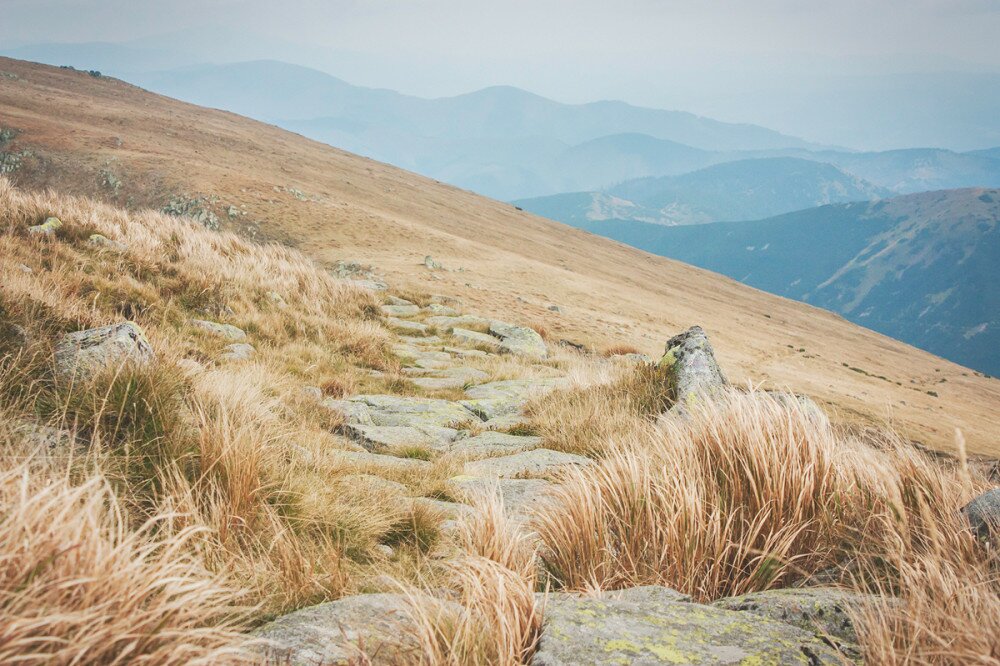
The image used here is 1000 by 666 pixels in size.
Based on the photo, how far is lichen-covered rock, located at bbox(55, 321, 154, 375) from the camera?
3438mm

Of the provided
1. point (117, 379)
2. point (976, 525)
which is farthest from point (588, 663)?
point (117, 379)

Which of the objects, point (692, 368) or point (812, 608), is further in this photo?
point (692, 368)

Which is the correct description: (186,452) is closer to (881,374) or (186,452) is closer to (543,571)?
(543,571)

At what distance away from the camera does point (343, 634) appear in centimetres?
174

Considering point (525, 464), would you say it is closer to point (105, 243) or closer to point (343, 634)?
point (343, 634)

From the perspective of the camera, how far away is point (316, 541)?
2809 millimetres

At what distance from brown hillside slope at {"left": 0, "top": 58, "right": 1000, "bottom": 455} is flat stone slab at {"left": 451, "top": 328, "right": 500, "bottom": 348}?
23.6 ft

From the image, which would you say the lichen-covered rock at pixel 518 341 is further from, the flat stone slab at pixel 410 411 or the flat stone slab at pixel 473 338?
the flat stone slab at pixel 410 411

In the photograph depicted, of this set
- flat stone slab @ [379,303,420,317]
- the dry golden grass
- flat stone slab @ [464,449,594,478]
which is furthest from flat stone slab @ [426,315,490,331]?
the dry golden grass

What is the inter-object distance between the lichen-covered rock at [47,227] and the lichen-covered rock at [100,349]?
5586mm

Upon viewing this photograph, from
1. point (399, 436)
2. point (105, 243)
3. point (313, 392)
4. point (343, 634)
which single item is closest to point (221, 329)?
point (313, 392)

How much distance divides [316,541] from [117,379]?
1.62m

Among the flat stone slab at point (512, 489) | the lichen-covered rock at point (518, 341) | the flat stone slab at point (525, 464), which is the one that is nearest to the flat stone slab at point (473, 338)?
the lichen-covered rock at point (518, 341)

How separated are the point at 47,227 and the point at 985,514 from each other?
11.4 meters
